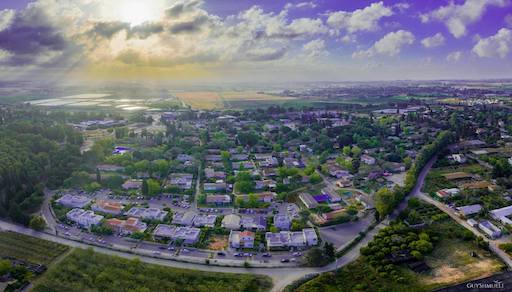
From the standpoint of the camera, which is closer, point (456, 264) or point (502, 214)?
point (456, 264)

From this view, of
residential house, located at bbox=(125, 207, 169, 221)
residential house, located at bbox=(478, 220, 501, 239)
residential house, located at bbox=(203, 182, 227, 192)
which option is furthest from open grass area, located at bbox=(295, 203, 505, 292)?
residential house, located at bbox=(203, 182, 227, 192)

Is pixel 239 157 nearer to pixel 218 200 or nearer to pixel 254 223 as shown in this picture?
pixel 218 200

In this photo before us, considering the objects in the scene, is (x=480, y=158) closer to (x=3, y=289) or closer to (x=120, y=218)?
(x=120, y=218)

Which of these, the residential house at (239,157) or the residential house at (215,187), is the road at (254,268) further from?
the residential house at (239,157)

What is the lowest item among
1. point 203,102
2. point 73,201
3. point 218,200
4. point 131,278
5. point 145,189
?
point 131,278

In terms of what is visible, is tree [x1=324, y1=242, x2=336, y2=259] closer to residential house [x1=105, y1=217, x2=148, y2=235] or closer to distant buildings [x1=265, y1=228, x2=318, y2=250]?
distant buildings [x1=265, y1=228, x2=318, y2=250]

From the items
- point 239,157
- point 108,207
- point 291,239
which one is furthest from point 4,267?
point 239,157
